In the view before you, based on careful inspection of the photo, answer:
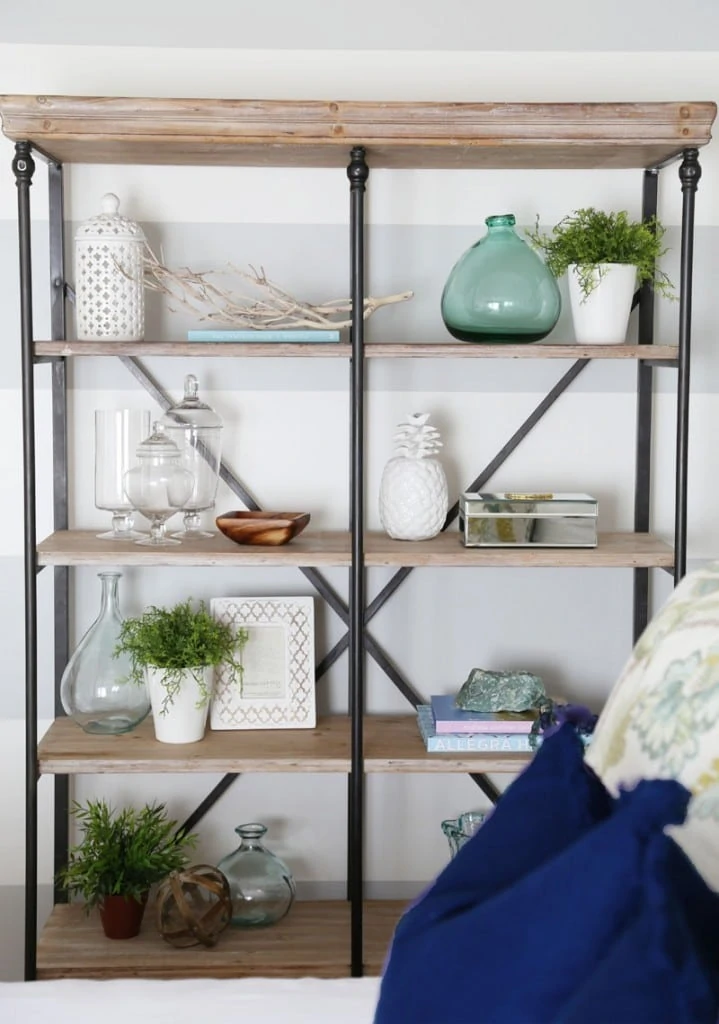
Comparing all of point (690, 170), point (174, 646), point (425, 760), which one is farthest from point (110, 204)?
point (425, 760)

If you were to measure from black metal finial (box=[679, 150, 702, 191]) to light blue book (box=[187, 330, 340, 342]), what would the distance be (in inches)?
27.8

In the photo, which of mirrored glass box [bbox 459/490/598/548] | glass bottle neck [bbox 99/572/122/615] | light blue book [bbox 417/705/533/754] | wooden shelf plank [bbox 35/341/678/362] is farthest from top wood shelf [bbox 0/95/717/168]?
light blue book [bbox 417/705/533/754]

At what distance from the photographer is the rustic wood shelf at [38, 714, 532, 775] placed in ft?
7.80

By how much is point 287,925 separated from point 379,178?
158 centimetres

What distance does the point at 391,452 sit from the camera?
8.77 ft

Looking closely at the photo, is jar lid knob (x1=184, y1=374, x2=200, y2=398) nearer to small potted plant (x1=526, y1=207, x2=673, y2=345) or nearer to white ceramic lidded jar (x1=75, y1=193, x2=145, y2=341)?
white ceramic lidded jar (x1=75, y1=193, x2=145, y2=341)

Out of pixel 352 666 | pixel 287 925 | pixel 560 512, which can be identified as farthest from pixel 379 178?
pixel 287 925

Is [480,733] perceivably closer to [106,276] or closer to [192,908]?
[192,908]

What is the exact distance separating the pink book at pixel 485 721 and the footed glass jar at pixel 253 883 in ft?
1.42

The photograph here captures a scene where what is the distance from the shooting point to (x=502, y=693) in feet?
8.32

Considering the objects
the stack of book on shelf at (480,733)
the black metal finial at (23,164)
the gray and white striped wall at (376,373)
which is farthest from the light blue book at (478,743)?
the black metal finial at (23,164)

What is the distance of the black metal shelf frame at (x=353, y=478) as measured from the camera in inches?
90.4

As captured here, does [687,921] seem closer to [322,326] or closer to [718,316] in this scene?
[322,326]

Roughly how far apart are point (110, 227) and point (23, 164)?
205mm
